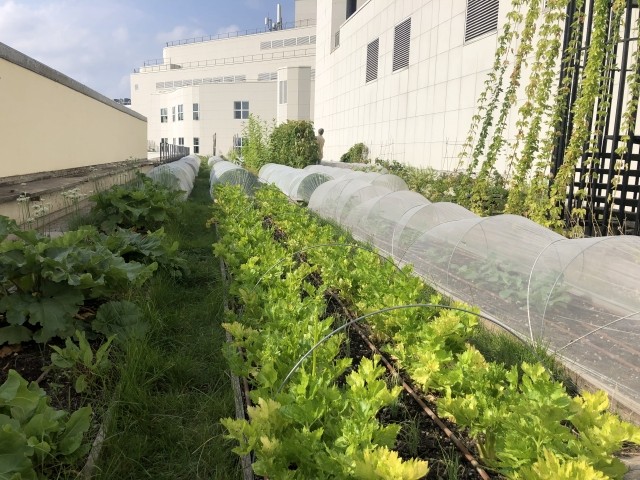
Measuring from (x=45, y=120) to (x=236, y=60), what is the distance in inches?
1991

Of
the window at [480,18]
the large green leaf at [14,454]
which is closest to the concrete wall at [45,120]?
the large green leaf at [14,454]

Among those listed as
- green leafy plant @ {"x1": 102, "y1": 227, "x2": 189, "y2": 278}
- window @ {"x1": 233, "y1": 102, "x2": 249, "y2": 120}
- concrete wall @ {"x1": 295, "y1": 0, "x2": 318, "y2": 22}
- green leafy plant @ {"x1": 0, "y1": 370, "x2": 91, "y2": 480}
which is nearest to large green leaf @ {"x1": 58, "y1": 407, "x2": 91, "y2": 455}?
green leafy plant @ {"x1": 0, "y1": 370, "x2": 91, "y2": 480}

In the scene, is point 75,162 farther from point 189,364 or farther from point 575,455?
point 575,455

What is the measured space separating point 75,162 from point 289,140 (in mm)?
8867

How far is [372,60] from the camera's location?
1761cm

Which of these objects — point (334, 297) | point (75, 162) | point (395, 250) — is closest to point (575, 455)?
point (334, 297)

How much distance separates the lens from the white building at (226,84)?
35.5 meters

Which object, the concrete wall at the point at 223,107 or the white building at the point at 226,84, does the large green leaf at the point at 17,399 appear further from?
the concrete wall at the point at 223,107

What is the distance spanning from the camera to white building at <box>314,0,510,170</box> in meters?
10.5

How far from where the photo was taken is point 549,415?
1896 mm

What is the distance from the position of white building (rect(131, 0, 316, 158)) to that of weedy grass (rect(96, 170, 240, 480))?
103 ft

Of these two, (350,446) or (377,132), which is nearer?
(350,446)

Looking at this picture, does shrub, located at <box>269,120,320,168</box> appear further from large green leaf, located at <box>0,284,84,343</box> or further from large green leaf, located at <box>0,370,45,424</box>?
large green leaf, located at <box>0,370,45,424</box>

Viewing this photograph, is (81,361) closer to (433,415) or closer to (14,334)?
(14,334)
